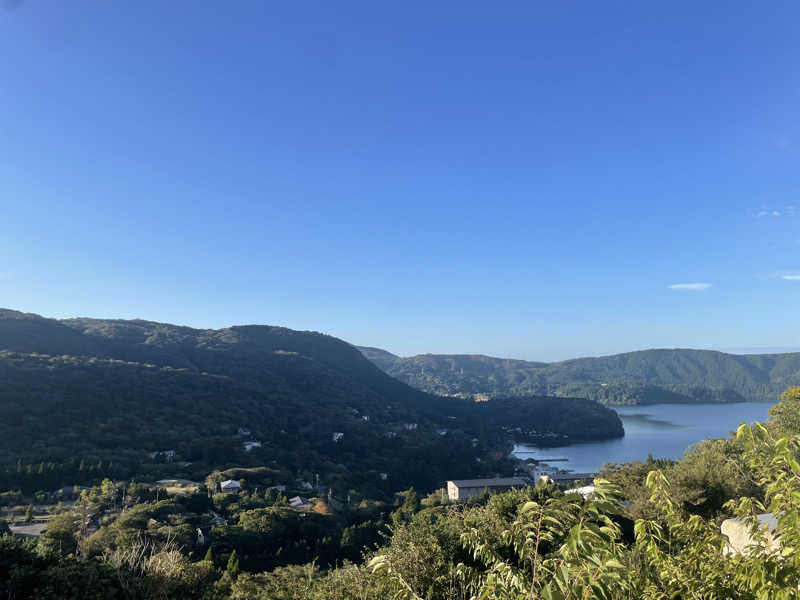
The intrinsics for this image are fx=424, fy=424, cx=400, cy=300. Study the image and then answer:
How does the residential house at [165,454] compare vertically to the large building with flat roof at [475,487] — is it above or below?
above

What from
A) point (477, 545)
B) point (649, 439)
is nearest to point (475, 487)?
point (477, 545)

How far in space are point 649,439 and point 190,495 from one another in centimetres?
9956

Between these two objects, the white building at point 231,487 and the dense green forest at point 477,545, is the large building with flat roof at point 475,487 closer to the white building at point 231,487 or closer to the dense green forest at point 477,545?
the dense green forest at point 477,545

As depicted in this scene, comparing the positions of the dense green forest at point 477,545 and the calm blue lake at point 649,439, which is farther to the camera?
the calm blue lake at point 649,439

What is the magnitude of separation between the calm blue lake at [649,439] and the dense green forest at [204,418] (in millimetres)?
8616

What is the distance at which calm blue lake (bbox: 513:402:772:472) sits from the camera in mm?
78188

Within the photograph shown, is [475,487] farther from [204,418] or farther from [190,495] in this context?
[204,418]

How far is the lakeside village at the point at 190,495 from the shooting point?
26094 millimetres

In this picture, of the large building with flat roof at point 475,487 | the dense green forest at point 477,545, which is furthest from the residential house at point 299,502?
the large building with flat roof at point 475,487

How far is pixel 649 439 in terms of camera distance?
9725 centimetres

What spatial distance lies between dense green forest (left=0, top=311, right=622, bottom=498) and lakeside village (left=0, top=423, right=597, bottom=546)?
214cm

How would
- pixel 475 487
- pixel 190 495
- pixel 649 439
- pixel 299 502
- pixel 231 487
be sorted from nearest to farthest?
pixel 190 495
pixel 299 502
pixel 231 487
pixel 475 487
pixel 649 439

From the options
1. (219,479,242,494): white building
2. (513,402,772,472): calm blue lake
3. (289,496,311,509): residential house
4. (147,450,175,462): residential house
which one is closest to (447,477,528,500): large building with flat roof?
(289,496,311,509): residential house

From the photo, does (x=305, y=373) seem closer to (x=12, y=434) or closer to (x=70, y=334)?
(x=70, y=334)
